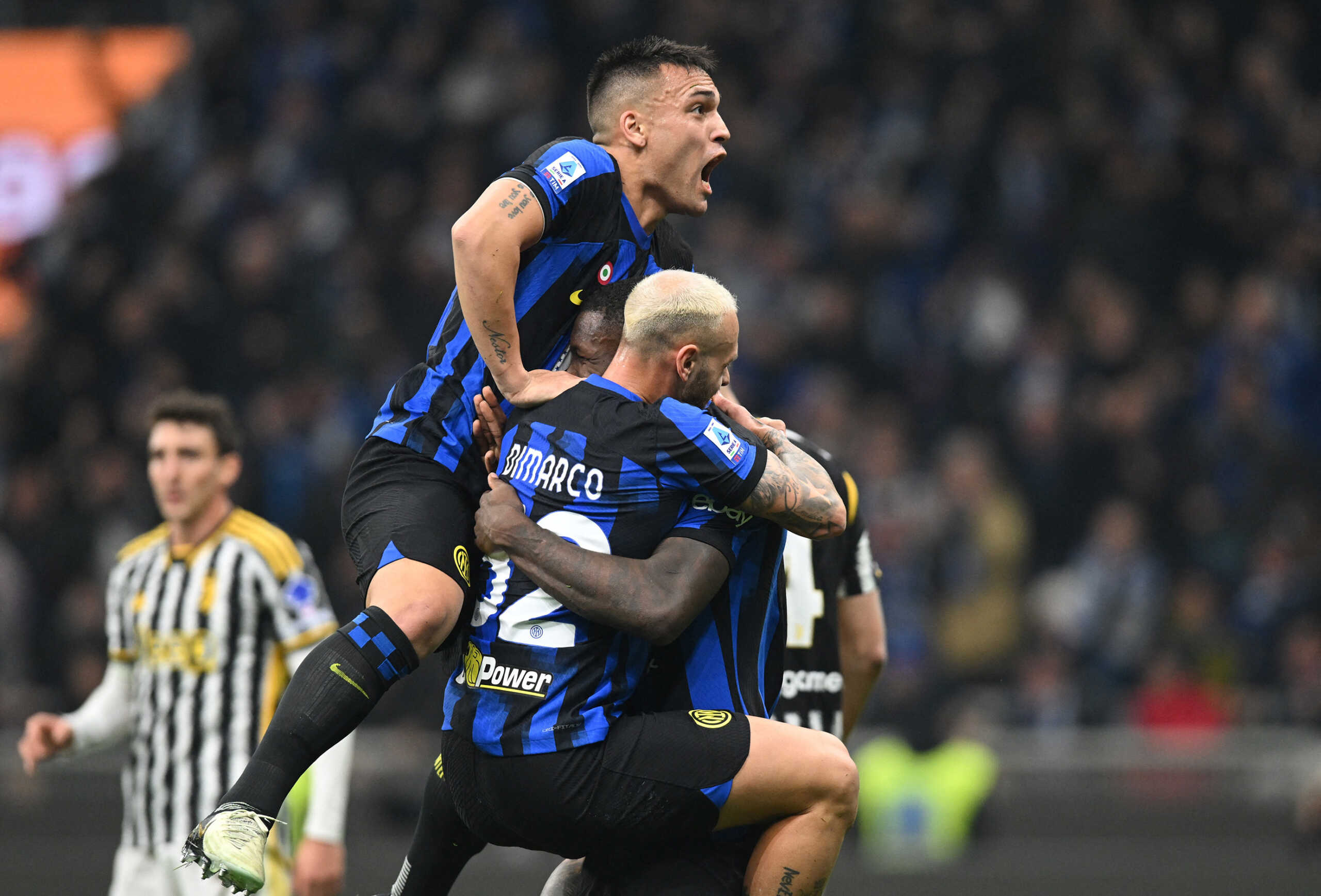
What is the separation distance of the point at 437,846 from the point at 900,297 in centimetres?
865

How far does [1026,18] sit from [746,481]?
10404 millimetres

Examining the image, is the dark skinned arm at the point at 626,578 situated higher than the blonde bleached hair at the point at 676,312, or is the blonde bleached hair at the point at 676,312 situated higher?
the blonde bleached hair at the point at 676,312

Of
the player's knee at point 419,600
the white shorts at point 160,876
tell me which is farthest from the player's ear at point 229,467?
the player's knee at point 419,600

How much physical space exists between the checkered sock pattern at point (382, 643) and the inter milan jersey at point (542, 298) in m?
0.57

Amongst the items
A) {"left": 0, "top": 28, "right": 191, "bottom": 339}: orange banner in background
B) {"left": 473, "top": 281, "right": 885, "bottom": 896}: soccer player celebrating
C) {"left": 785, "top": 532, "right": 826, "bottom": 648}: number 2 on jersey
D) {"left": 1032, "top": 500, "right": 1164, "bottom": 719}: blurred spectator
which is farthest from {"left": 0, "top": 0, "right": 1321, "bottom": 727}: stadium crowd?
{"left": 785, "top": 532, "right": 826, "bottom": 648}: number 2 on jersey

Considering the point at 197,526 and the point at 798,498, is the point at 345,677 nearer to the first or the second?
the point at 798,498

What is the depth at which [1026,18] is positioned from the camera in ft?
43.0

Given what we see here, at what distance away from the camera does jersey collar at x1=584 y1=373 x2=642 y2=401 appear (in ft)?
13.0

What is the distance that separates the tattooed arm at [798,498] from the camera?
12.6 ft

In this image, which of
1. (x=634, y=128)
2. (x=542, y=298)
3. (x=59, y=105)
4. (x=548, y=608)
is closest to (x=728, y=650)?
(x=548, y=608)

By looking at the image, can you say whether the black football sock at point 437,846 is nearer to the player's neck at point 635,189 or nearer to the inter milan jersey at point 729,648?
the inter milan jersey at point 729,648

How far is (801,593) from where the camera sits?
5098 mm

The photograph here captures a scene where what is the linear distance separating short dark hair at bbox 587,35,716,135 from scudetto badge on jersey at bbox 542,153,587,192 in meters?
0.30

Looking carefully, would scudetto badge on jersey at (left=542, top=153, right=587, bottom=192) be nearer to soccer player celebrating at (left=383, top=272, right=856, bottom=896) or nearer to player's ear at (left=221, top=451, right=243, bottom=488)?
soccer player celebrating at (left=383, top=272, right=856, bottom=896)
